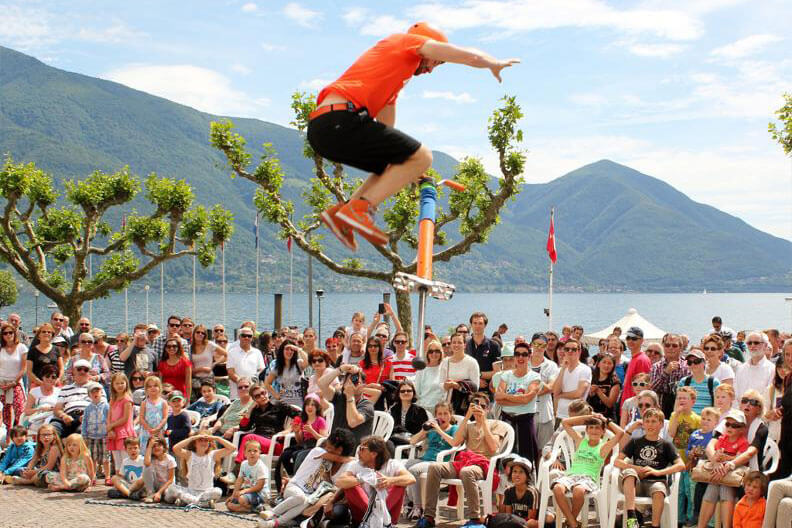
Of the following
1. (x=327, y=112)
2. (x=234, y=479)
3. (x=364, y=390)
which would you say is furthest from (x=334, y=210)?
(x=234, y=479)

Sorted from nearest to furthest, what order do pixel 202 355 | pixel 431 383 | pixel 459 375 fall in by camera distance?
pixel 459 375
pixel 431 383
pixel 202 355

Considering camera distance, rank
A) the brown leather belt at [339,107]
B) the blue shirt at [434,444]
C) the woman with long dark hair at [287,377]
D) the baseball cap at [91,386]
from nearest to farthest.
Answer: the brown leather belt at [339,107] < the blue shirt at [434,444] < the woman with long dark hair at [287,377] < the baseball cap at [91,386]

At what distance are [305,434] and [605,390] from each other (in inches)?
140

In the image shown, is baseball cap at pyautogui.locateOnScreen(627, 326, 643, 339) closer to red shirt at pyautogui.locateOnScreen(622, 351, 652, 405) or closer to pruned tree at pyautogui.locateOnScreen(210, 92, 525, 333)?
red shirt at pyautogui.locateOnScreen(622, 351, 652, 405)

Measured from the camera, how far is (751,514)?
7227 millimetres

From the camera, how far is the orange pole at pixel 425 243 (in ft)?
12.3

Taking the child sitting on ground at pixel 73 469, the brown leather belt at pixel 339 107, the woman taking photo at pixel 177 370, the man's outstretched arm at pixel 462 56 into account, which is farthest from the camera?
the woman taking photo at pixel 177 370

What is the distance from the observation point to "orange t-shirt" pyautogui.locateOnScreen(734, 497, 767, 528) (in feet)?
23.7

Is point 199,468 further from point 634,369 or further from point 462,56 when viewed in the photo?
point 462,56

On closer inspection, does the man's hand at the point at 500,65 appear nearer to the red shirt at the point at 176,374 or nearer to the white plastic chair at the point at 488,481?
the white plastic chair at the point at 488,481

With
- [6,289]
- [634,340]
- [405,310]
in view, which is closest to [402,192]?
[405,310]

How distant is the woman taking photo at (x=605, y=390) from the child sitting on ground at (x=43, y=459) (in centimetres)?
674

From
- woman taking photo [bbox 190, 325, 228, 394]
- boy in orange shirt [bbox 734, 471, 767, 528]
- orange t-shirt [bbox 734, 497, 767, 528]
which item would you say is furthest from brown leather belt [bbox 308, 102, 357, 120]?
woman taking photo [bbox 190, 325, 228, 394]

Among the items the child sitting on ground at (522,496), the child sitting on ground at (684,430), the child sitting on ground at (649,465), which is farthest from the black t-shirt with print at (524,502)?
the child sitting on ground at (684,430)
